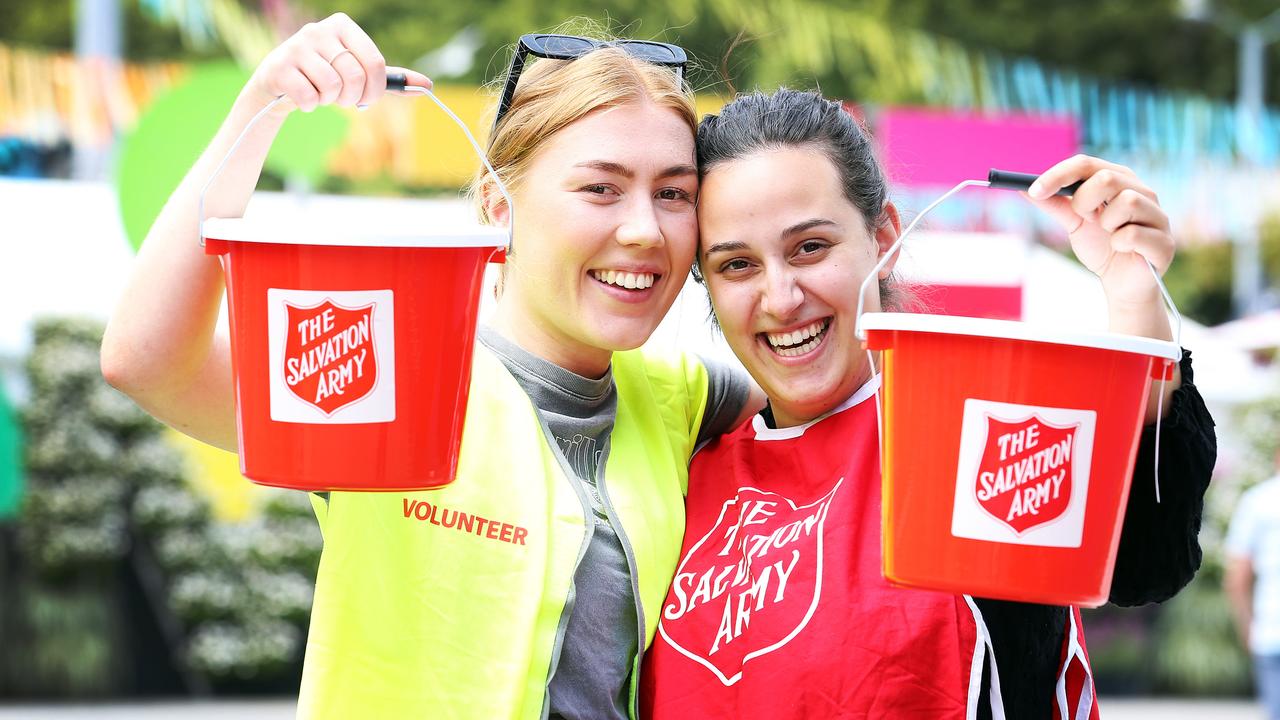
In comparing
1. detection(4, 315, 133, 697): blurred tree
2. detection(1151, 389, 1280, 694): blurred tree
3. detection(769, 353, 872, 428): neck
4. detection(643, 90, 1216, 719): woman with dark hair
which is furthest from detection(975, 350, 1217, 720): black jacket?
detection(1151, 389, 1280, 694): blurred tree

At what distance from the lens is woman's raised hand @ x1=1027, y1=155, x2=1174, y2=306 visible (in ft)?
6.18

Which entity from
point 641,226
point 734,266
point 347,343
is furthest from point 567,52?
point 347,343

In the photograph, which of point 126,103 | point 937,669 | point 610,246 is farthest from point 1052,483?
point 126,103

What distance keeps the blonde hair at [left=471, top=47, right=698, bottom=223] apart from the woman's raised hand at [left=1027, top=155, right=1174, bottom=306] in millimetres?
Result: 739

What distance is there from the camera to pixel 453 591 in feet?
6.98

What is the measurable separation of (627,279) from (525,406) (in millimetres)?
276

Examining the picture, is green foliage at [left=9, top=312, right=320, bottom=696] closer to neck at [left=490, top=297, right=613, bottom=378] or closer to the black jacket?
neck at [left=490, top=297, right=613, bottom=378]

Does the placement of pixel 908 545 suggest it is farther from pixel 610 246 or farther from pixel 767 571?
pixel 610 246

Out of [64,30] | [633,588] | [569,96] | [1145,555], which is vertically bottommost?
[633,588]

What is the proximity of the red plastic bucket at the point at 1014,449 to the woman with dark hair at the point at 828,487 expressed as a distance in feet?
0.66

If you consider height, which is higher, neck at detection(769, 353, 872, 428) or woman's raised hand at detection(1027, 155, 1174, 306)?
woman's raised hand at detection(1027, 155, 1174, 306)

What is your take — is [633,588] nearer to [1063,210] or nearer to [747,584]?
[747,584]

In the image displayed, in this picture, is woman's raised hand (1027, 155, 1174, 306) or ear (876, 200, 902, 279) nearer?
woman's raised hand (1027, 155, 1174, 306)

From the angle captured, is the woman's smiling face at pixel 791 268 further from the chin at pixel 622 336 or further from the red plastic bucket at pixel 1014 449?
the red plastic bucket at pixel 1014 449
